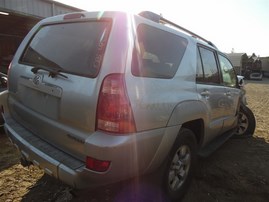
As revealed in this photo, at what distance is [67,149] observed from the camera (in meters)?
2.21

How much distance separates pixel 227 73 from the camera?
14.4 ft

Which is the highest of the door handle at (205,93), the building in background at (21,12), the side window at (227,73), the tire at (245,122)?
the building in background at (21,12)

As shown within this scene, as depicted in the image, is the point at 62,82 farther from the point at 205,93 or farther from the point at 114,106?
the point at 205,93

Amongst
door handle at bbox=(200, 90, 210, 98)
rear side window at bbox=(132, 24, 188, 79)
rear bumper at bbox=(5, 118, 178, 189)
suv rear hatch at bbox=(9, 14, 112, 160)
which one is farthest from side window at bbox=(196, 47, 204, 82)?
suv rear hatch at bbox=(9, 14, 112, 160)

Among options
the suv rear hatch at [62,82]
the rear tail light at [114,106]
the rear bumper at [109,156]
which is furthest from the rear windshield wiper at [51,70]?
the rear bumper at [109,156]

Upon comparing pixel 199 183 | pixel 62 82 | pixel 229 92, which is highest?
pixel 62 82

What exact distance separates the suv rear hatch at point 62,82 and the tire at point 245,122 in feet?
13.8

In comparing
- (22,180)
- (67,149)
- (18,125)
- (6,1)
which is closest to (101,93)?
(67,149)

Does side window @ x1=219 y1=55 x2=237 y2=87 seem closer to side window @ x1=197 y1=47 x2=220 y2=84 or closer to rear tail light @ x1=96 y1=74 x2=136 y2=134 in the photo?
side window @ x1=197 y1=47 x2=220 y2=84

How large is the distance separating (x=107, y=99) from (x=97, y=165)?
1.69 ft

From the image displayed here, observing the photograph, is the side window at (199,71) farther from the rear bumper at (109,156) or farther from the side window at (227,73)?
the side window at (227,73)

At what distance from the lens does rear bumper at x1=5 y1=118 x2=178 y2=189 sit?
6.33 ft

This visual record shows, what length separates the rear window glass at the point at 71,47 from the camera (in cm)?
212

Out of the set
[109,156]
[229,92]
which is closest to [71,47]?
[109,156]
